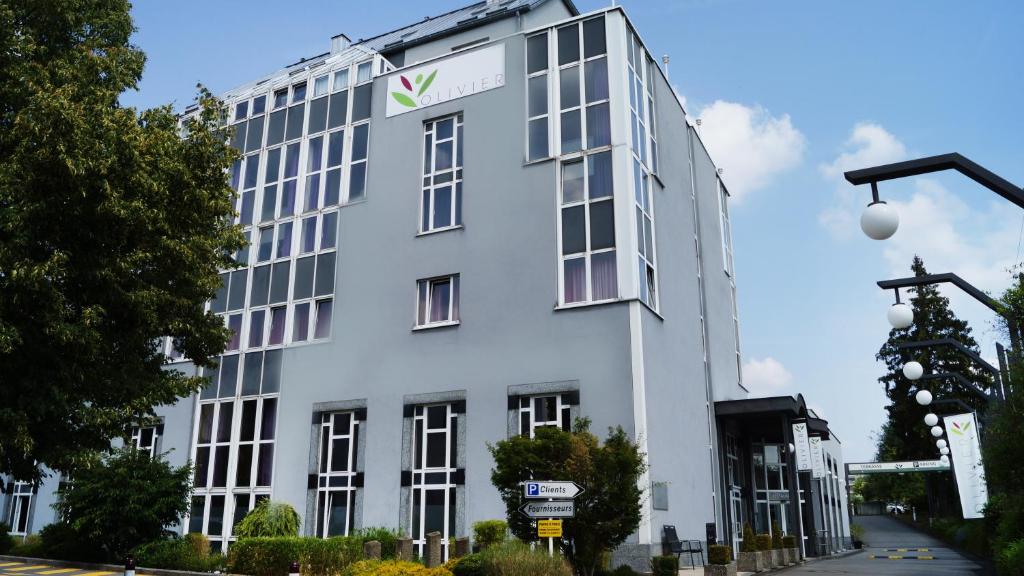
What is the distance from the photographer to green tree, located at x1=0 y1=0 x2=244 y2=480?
15195 millimetres

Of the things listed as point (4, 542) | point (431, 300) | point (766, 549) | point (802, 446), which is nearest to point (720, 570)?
point (766, 549)

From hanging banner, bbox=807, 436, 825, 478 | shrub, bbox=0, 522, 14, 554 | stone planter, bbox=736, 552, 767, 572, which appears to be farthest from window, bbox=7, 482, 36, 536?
hanging banner, bbox=807, 436, 825, 478

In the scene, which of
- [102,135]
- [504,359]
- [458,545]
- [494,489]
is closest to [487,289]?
[504,359]

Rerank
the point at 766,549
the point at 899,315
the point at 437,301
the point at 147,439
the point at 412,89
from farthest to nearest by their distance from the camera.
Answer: the point at 147,439, the point at 412,89, the point at 437,301, the point at 766,549, the point at 899,315

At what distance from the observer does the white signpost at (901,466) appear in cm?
5503

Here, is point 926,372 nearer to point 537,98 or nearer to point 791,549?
point 791,549

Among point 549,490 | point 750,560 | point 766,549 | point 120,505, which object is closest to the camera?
point 549,490

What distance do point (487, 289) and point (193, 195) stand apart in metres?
11.8

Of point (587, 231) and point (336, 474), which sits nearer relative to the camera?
point (587, 231)

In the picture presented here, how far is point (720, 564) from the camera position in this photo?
2127 centimetres

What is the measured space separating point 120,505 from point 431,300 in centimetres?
1182

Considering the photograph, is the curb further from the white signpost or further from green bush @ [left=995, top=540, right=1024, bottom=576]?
the white signpost

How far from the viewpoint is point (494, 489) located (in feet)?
82.3

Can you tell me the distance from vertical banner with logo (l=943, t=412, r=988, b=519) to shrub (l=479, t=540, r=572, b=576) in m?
17.5
